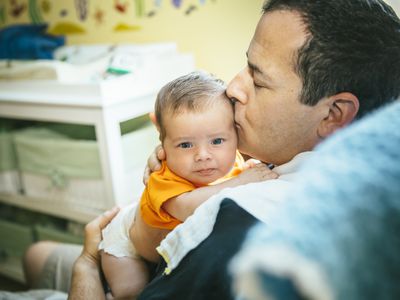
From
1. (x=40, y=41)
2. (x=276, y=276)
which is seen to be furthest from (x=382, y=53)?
(x=40, y=41)

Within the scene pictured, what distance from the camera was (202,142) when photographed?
0.91m

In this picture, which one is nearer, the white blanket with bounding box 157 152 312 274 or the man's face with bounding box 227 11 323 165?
the white blanket with bounding box 157 152 312 274

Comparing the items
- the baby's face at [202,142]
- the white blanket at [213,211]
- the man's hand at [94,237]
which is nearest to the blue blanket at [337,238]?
the white blanket at [213,211]

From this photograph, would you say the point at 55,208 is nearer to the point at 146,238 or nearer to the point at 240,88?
the point at 146,238

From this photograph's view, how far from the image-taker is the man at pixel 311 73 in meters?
0.70

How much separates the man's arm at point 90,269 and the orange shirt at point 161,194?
0.88 feet

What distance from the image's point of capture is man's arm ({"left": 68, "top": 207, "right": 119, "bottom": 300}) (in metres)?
1.02

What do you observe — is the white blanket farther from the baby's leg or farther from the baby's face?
the baby's leg

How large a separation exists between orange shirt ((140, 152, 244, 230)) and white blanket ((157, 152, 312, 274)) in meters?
0.20

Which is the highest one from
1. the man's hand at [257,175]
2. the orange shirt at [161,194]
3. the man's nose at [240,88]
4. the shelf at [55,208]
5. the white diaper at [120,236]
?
the man's nose at [240,88]

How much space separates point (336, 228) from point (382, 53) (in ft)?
1.83

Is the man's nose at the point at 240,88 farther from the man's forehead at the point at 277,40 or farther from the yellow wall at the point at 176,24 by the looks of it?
the yellow wall at the point at 176,24

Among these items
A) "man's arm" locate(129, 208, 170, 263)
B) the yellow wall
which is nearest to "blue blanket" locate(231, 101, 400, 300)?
"man's arm" locate(129, 208, 170, 263)

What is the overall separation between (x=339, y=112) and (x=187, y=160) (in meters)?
0.36
